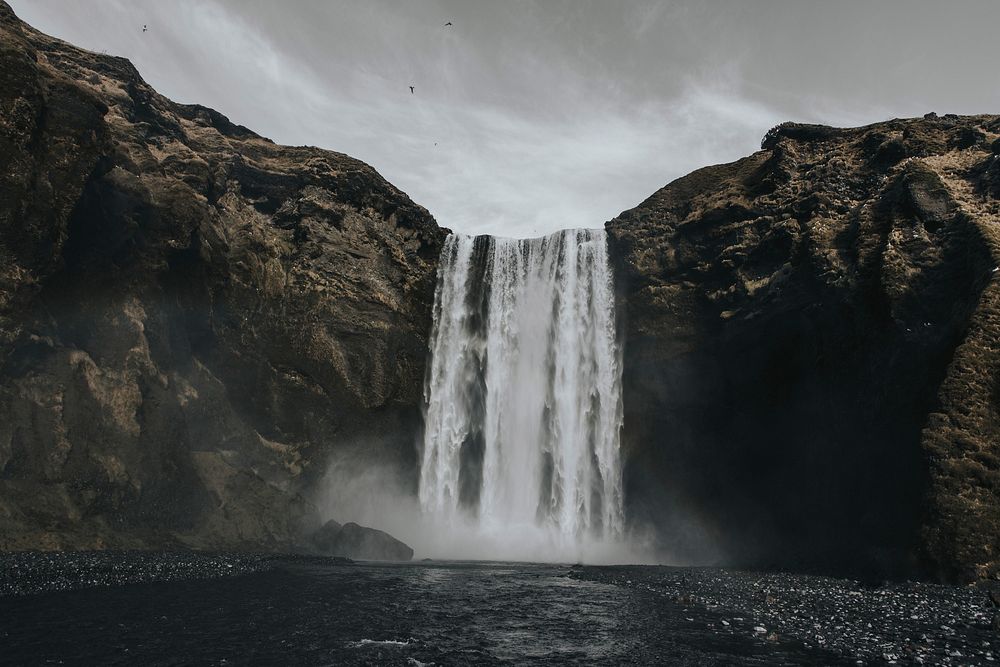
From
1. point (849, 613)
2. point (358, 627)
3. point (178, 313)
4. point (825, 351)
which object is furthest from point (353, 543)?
point (825, 351)

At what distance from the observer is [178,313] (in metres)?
31.9

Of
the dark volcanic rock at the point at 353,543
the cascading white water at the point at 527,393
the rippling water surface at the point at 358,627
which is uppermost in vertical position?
the cascading white water at the point at 527,393

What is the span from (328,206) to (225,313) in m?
11.0

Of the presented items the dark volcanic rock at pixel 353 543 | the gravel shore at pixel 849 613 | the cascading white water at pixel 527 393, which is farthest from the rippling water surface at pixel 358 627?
the cascading white water at pixel 527 393

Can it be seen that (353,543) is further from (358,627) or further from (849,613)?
(849,613)

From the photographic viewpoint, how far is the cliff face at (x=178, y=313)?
929 inches

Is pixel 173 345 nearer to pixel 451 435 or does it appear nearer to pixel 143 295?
pixel 143 295

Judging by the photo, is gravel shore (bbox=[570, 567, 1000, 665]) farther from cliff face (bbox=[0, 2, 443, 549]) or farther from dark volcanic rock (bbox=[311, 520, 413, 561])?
cliff face (bbox=[0, 2, 443, 549])

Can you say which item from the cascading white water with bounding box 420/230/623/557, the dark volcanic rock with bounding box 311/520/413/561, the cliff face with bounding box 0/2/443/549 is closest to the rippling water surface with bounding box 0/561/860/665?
the cliff face with bounding box 0/2/443/549

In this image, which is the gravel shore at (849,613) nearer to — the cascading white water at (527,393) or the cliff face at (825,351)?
the cliff face at (825,351)

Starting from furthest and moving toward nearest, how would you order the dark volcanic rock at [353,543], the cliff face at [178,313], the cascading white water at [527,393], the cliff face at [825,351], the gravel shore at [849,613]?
1. the cascading white water at [527,393]
2. the dark volcanic rock at [353,543]
3. the cliff face at [178,313]
4. the cliff face at [825,351]
5. the gravel shore at [849,613]

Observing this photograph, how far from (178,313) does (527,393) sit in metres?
22.3

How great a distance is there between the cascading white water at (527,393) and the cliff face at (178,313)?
2462mm

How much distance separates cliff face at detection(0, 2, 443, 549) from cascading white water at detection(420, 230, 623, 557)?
2462 millimetres
